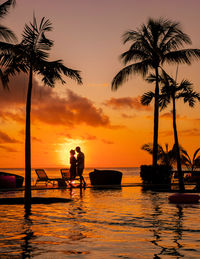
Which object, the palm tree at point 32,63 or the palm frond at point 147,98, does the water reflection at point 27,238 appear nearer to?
the palm tree at point 32,63

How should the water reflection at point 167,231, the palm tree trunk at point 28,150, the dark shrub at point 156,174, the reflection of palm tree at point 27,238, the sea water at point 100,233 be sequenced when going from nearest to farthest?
the reflection of palm tree at point 27,238 < the sea water at point 100,233 < the water reflection at point 167,231 < the palm tree trunk at point 28,150 < the dark shrub at point 156,174

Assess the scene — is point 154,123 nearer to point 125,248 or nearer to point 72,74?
point 72,74

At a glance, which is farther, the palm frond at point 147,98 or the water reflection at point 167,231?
the palm frond at point 147,98

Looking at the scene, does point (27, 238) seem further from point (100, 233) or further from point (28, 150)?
point (28, 150)

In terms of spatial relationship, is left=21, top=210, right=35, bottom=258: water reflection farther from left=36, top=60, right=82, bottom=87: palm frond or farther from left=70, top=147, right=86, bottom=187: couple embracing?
left=70, top=147, right=86, bottom=187: couple embracing

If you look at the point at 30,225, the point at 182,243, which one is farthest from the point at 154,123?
the point at 182,243

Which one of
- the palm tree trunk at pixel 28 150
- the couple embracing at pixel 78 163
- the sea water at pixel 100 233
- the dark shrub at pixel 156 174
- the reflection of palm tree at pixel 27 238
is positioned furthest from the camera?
the dark shrub at pixel 156 174

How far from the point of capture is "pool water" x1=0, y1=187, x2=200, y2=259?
723cm

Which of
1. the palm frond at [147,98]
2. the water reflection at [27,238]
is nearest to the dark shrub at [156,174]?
the palm frond at [147,98]

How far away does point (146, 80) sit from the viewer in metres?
28.3

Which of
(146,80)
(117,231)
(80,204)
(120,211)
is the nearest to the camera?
(117,231)

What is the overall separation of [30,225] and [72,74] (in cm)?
627

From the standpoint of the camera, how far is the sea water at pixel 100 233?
7.23 metres

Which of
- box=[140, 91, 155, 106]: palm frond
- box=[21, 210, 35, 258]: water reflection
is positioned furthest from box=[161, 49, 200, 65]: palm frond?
box=[21, 210, 35, 258]: water reflection
